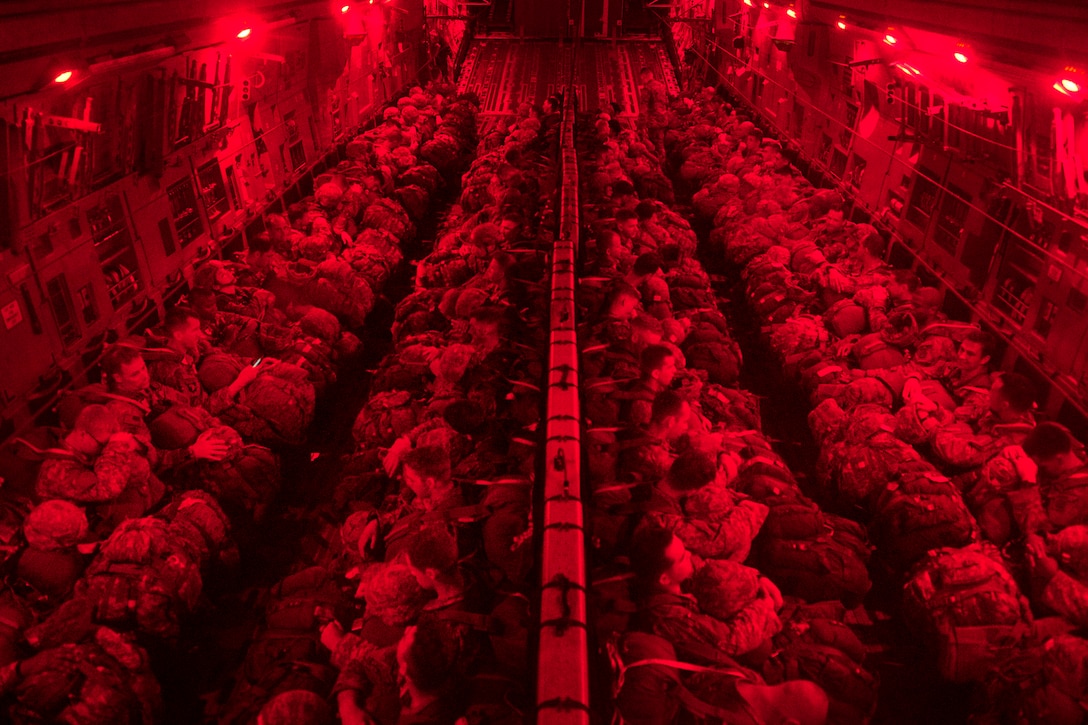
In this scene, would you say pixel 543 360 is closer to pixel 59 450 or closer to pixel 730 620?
pixel 730 620

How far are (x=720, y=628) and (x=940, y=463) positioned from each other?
296 cm

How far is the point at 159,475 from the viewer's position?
5.41m

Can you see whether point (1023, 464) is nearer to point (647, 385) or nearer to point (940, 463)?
point (940, 463)

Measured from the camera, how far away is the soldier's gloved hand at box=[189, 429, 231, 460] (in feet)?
17.8

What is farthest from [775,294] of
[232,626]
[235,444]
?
[232,626]

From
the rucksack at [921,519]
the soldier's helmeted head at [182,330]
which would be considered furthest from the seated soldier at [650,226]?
the soldier's helmeted head at [182,330]

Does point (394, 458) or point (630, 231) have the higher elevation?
point (630, 231)

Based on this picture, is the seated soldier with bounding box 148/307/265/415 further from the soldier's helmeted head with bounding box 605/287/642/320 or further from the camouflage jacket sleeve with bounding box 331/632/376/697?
the soldier's helmeted head with bounding box 605/287/642/320

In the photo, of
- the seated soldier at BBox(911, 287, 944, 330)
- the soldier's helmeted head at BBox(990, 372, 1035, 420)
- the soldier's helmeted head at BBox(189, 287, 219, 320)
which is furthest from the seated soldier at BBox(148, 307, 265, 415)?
the seated soldier at BBox(911, 287, 944, 330)

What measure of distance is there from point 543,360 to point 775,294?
137 inches

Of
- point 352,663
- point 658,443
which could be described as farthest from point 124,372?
point 658,443

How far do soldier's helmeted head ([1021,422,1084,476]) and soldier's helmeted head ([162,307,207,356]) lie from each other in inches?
259

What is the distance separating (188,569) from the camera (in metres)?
4.54

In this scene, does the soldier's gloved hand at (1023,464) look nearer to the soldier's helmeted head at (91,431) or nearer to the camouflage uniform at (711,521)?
the camouflage uniform at (711,521)
